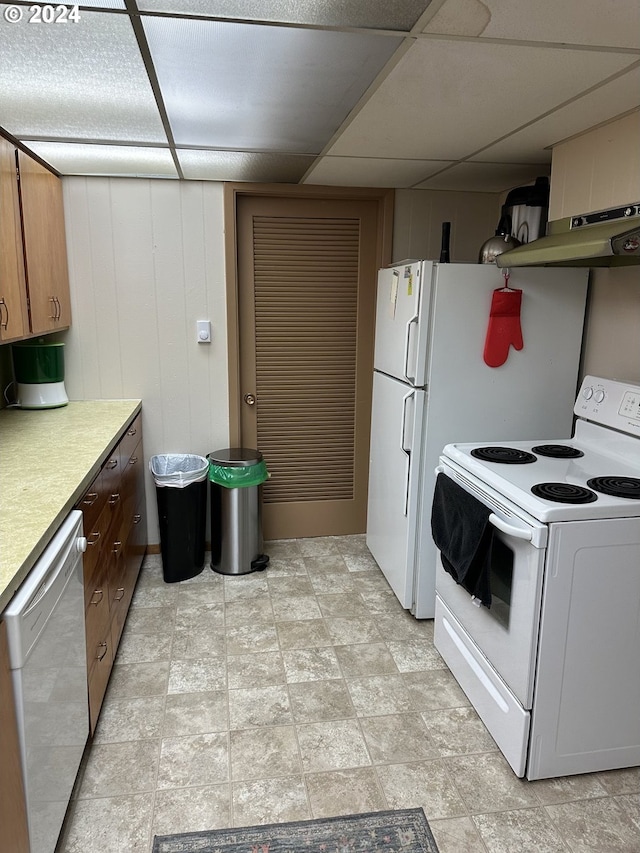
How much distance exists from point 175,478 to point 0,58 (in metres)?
2.08

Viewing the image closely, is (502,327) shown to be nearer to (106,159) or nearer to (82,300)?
(106,159)

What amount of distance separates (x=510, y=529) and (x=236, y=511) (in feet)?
6.12

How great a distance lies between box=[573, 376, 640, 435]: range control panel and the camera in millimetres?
2289

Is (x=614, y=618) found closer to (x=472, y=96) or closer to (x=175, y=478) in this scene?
(x=472, y=96)

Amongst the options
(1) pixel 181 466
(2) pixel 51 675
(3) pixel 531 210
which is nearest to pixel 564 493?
(3) pixel 531 210

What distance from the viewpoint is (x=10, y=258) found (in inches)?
91.5

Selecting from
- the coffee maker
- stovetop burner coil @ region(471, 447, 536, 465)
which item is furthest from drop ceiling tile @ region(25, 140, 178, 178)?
stovetop burner coil @ region(471, 447, 536, 465)

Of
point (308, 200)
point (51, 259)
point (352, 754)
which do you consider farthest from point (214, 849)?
point (308, 200)

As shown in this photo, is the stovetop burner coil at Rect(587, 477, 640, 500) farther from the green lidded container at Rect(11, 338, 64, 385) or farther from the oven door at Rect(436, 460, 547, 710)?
the green lidded container at Rect(11, 338, 64, 385)

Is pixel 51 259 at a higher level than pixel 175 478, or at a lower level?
higher

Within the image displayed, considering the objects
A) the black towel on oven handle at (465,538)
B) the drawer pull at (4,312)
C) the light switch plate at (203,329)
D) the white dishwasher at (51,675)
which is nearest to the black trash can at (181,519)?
the light switch plate at (203,329)

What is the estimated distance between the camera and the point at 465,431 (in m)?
2.83

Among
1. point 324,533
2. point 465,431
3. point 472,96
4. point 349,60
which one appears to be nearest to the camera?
point 349,60

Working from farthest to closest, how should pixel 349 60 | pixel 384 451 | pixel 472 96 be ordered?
pixel 384 451 < pixel 472 96 < pixel 349 60
